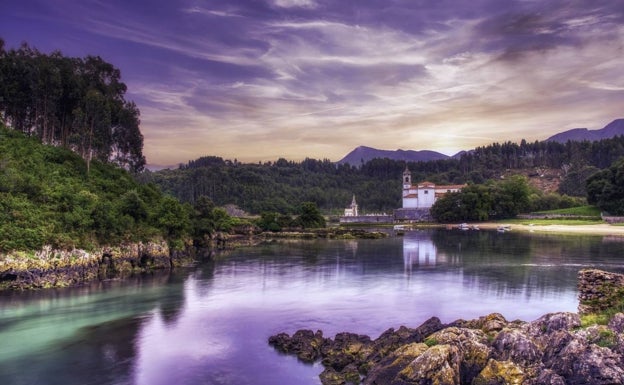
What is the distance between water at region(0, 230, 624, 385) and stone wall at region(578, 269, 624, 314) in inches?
325

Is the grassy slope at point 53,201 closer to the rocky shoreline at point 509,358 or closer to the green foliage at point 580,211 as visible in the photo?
the rocky shoreline at point 509,358

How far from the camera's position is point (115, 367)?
23672mm

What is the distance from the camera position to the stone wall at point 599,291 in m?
23.2

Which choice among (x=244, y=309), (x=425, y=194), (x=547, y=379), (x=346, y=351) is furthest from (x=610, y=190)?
(x=547, y=379)

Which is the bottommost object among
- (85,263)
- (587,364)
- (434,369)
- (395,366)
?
(395,366)

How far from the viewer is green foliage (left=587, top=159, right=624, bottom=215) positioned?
376ft

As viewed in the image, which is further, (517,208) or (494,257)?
(517,208)

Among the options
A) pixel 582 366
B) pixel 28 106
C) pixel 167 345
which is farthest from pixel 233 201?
pixel 582 366

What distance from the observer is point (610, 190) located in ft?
378

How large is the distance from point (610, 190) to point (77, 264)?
4631 inches

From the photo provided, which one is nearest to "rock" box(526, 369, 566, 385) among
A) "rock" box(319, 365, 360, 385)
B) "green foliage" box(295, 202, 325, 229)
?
"rock" box(319, 365, 360, 385)

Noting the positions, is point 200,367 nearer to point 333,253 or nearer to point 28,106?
point 333,253

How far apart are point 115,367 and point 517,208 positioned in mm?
133398

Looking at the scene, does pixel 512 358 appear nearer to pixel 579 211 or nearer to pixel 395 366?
pixel 395 366
